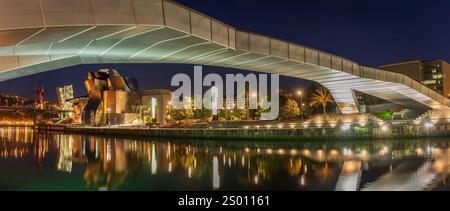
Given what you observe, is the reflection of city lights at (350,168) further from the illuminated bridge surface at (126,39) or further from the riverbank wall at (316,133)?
the riverbank wall at (316,133)

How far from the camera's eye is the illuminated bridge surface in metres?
11.3

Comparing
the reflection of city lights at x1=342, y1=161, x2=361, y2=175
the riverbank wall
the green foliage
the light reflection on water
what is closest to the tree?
the green foliage

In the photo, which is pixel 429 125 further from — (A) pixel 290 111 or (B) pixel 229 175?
(A) pixel 290 111

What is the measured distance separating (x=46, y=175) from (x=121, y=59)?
6.87 meters

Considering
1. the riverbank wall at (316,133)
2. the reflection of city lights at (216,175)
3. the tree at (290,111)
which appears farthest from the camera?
the tree at (290,111)

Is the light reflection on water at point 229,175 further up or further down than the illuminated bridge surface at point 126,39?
further down

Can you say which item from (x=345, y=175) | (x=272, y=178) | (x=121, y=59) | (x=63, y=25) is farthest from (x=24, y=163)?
(x=345, y=175)

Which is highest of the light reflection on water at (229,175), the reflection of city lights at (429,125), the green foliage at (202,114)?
the green foliage at (202,114)

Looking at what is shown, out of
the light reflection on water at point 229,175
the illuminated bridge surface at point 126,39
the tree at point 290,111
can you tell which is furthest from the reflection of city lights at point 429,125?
the tree at point 290,111

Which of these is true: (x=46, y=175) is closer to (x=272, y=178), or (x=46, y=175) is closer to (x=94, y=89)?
(x=272, y=178)

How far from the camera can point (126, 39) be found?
15.2 metres

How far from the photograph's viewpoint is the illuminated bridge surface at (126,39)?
1130 cm

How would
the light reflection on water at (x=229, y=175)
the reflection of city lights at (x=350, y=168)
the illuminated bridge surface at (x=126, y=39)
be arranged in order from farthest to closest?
the reflection of city lights at (x=350, y=168) < the light reflection on water at (x=229, y=175) < the illuminated bridge surface at (x=126, y=39)

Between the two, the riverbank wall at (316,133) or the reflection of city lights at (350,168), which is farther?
the riverbank wall at (316,133)
